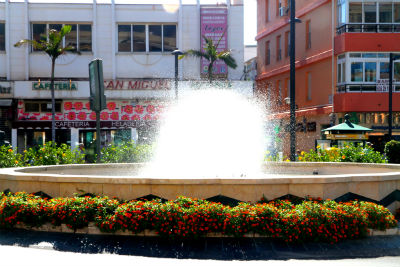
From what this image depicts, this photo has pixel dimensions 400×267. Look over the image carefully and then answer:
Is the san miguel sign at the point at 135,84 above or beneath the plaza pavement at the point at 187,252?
above

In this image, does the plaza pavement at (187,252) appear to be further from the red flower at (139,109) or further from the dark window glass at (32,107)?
the dark window glass at (32,107)

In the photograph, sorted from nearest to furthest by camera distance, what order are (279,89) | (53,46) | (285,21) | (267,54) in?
(53,46)
(285,21)
(279,89)
(267,54)

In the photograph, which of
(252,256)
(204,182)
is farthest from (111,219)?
(252,256)

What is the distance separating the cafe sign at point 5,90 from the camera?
132ft

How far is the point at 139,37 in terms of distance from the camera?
43125 millimetres

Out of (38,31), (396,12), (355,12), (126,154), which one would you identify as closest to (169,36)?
(38,31)

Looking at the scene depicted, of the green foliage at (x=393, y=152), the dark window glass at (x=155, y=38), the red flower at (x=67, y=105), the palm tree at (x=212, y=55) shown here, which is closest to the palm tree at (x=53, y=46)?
the red flower at (x=67, y=105)

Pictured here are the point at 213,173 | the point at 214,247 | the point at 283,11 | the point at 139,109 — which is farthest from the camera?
the point at 283,11

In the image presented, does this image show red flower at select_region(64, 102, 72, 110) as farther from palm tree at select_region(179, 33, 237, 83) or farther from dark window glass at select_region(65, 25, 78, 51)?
palm tree at select_region(179, 33, 237, 83)

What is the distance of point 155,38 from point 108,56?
400 cm

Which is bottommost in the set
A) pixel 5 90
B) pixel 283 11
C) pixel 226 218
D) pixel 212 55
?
pixel 226 218

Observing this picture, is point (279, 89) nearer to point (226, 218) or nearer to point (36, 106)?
point (36, 106)

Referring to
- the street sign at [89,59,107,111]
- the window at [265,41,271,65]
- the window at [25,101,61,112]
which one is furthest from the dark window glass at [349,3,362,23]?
the street sign at [89,59,107,111]

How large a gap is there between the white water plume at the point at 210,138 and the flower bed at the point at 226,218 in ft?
17.7
